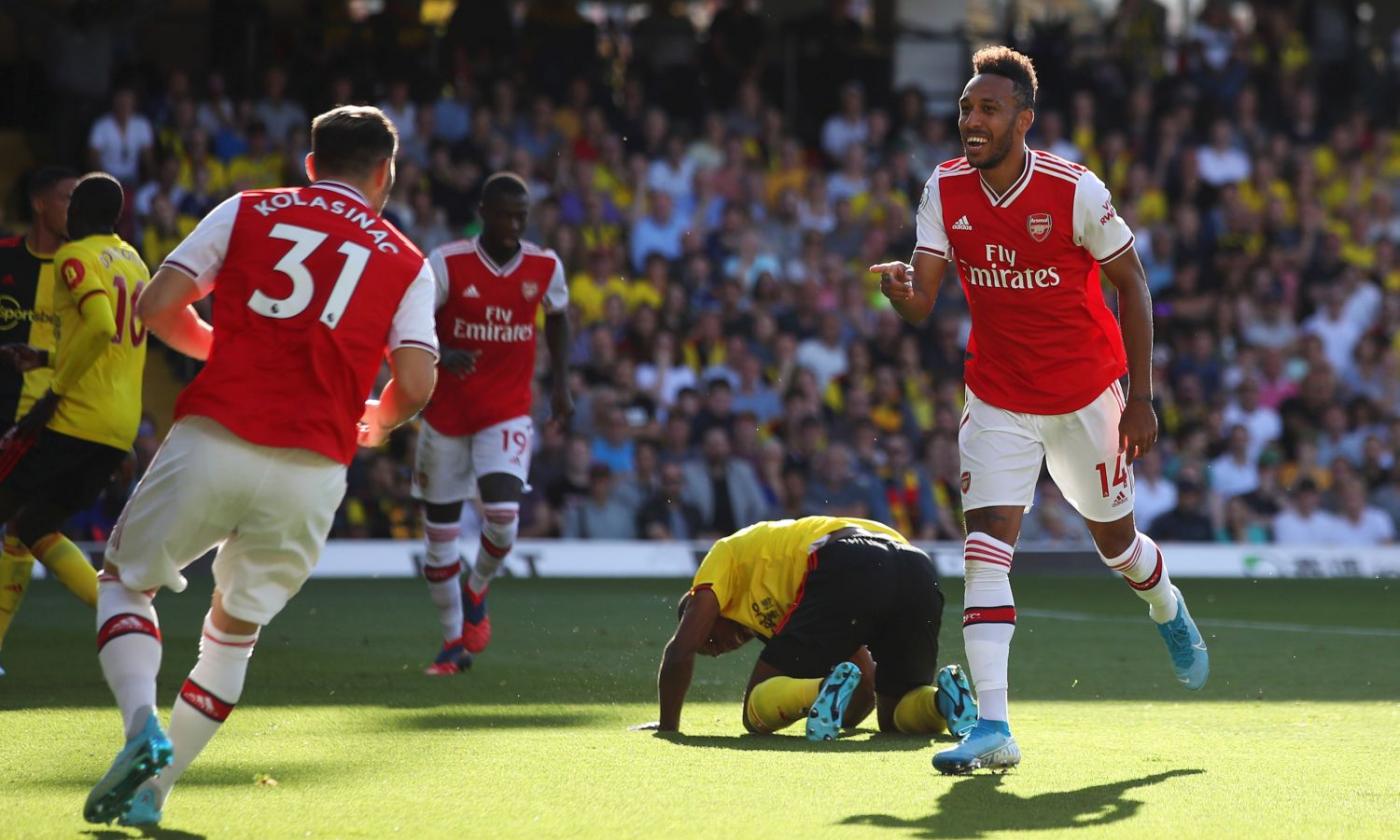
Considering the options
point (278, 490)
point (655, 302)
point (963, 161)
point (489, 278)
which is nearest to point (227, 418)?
point (278, 490)

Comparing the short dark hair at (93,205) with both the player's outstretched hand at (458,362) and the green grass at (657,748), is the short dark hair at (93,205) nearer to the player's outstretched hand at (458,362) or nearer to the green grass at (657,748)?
the green grass at (657,748)

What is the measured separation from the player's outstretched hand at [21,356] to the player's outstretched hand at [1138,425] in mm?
4643

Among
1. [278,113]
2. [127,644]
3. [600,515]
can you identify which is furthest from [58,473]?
[278,113]

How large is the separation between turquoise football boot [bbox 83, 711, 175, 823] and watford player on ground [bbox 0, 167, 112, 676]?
3.85 m

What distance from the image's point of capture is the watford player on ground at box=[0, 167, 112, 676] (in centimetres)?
880

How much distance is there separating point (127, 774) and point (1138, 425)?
362 cm

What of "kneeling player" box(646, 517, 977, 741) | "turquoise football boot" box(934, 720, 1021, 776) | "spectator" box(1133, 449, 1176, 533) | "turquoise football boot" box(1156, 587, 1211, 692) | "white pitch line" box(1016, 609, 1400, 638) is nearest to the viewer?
"turquoise football boot" box(934, 720, 1021, 776)

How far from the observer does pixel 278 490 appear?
5289 mm

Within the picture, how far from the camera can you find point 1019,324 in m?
7.09

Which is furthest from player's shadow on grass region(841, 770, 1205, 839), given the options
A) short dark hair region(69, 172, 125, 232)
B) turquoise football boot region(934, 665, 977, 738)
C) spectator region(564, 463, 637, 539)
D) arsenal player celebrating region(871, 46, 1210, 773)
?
spectator region(564, 463, 637, 539)

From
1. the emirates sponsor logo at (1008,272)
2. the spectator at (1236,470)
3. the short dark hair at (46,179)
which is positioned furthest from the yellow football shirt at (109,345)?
the spectator at (1236,470)

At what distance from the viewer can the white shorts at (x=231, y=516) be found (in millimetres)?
5238

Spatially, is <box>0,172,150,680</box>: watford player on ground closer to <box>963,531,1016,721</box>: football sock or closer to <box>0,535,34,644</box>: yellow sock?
<box>0,535,34,644</box>: yellow sock

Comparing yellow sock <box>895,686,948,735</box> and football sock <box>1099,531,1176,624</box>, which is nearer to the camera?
yellow sock <box>895,686,948,735</box>
